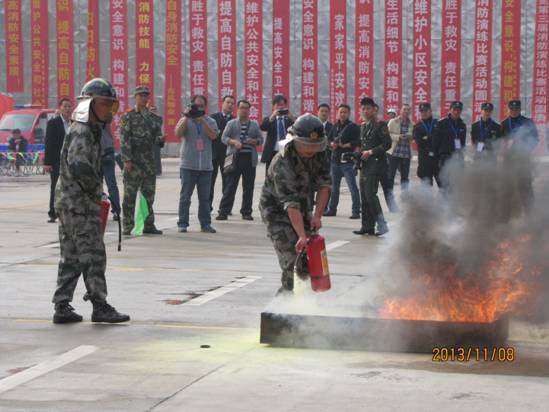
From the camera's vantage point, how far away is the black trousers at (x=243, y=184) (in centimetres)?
1825

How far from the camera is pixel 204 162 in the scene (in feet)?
53.0

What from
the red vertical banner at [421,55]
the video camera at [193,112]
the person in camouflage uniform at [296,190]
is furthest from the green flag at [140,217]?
the red vertical banner at [421,55]

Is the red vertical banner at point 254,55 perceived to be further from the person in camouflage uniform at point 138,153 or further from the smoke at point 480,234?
the smoke at point 480,234

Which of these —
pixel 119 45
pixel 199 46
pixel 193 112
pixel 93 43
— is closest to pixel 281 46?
pixel 199 46

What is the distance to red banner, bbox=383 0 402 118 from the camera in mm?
39844

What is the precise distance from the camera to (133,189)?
15.7m

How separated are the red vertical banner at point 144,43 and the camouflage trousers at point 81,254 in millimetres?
32097

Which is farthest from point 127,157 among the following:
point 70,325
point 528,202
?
point 528,202

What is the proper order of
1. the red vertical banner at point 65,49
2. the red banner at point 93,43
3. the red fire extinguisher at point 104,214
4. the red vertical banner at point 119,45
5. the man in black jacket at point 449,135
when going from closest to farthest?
the red fire extinguisher at point 104,214 → the man in black jacket at point 449,135 → the red vertical banner at point 119,45 → the red banner at point 93,43 → the red vertical banner at point 65,49

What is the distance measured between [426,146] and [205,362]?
→ 1184 cm

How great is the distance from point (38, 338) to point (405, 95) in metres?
32.8

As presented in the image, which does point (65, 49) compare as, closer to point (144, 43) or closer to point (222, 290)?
point (144, 43)

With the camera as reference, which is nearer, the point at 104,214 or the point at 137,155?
the point at 104,214

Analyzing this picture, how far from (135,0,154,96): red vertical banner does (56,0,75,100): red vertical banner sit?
2.19m
